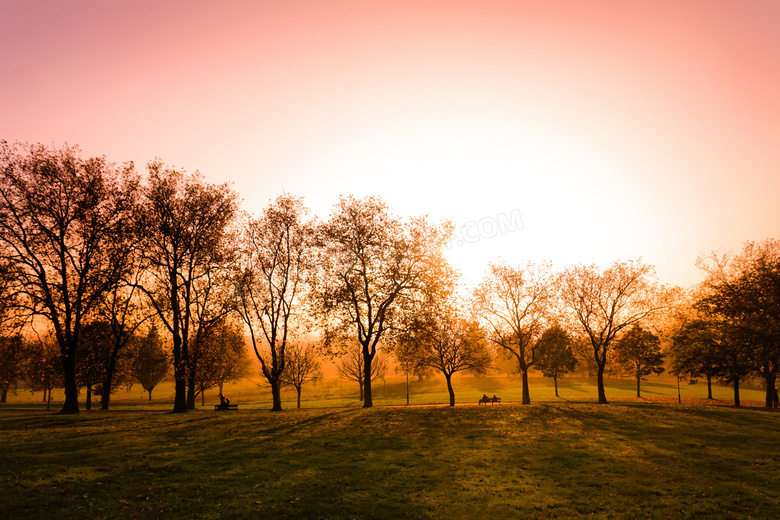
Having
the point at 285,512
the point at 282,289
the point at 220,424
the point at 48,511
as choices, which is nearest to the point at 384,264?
the point at 282,289

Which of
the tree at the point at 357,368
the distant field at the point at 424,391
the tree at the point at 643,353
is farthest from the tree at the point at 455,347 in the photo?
the tree at the point at 357,368

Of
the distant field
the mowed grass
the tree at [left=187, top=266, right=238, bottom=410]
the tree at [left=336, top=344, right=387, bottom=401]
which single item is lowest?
the distant field

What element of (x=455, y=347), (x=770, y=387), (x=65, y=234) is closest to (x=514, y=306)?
(x=455, y=347)

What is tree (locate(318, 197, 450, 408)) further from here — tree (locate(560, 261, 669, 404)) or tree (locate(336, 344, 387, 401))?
tree (locate(336, 344, 387, 401))

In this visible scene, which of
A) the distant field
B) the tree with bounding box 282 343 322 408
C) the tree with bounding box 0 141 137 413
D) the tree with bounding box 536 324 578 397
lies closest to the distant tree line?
the tree with bounding box 0 141 137 413

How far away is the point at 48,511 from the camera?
13.5 meters

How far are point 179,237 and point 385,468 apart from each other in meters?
28.8

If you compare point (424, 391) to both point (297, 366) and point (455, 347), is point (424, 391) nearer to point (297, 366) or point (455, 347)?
point (297, 366)

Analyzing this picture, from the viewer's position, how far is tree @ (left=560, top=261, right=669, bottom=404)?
51.8m

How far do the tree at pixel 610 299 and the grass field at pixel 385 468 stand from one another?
20841 mm

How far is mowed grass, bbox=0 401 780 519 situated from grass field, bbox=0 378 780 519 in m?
0.09

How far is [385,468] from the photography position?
2002 cm

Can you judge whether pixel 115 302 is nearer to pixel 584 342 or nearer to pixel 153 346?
pixel 153 346

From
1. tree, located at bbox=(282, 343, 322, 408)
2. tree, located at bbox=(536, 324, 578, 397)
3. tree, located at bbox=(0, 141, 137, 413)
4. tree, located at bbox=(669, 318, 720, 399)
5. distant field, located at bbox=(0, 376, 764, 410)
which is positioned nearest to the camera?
tree, located at bbox=(0, 141, 137, 413)
